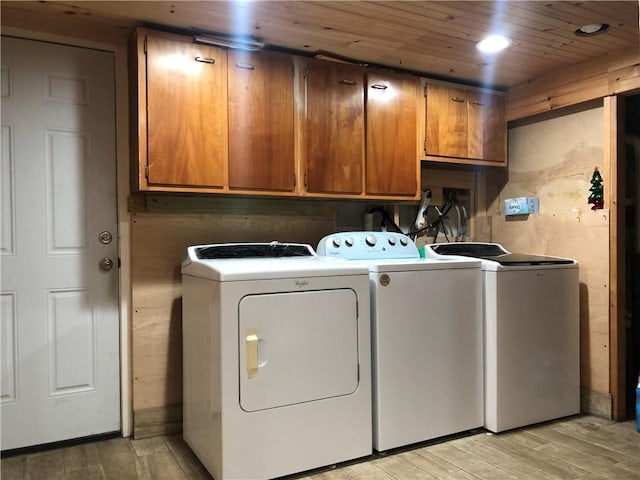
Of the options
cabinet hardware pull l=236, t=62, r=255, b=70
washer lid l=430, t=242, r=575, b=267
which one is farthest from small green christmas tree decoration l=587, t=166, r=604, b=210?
cabinet hardware pull l=236, t=62, r=255, b=70

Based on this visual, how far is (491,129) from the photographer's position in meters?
3.26

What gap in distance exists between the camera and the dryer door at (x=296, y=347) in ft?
6.42

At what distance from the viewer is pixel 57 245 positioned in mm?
2414

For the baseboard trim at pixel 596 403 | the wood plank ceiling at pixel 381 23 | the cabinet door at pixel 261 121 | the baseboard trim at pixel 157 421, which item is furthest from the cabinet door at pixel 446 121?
the baseboard trim at pixel 157 421

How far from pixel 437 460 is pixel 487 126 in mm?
2114

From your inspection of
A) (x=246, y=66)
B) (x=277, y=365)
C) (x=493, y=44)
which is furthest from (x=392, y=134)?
(x=277, y=365)

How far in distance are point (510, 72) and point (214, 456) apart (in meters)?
2.69

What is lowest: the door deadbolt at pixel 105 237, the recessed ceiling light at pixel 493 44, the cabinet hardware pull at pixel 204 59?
the door deadbolt at pixel 105 237

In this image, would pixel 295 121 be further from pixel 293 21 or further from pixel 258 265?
pixel 258 265

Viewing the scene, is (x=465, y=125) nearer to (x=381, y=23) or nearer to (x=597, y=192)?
(x=597, y=192)

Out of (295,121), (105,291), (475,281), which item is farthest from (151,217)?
(475,281)

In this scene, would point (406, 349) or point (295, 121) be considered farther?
point (295, 121)

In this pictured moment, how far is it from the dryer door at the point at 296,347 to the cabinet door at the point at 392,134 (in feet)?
3.05

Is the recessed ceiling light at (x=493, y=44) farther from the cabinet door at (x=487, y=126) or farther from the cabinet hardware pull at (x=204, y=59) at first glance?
the cabinet hardware pull at (x=204, y=59)
